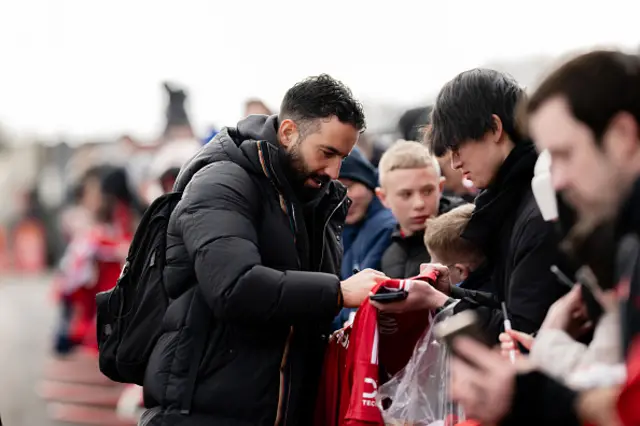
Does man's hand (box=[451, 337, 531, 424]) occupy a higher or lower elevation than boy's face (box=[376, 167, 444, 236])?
higher

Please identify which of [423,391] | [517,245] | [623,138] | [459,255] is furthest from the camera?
[459,255]

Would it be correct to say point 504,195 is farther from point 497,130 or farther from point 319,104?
point 319,104

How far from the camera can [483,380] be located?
95.2 inches

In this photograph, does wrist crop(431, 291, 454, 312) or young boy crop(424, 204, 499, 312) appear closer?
wrist crop(431, 291, 454, 312)

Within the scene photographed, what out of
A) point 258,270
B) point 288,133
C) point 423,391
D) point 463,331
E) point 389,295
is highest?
point 288,133

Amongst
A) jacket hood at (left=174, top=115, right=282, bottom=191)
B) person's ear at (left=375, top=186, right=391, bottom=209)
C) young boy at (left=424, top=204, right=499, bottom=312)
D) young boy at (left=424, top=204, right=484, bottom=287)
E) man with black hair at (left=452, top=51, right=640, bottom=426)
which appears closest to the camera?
man with black hair at (left=452, top=51, right=640, bottom=426)

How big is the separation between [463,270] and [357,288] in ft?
2.29

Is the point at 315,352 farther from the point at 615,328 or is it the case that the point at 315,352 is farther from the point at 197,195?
the point at 615,328

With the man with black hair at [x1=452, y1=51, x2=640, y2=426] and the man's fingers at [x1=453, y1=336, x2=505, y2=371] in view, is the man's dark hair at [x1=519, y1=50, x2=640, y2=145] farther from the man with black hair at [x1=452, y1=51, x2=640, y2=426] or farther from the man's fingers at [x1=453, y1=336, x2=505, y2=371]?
the man's fingers at [x1=453, y1=336, x2=505, y2=371]

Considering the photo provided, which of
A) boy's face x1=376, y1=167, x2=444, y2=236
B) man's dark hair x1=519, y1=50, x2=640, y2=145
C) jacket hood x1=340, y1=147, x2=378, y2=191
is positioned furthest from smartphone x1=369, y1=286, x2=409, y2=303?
jacket hood x1=340, y1=147, x2=378, y2=191

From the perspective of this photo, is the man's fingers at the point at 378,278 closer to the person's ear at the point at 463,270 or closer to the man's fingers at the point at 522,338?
the person's ear at the point at 463,270

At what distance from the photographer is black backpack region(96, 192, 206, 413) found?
12.9ft

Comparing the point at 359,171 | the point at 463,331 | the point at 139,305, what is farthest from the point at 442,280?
the point at 359,171

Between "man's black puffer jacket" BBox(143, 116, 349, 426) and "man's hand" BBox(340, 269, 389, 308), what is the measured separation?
0.23ft
